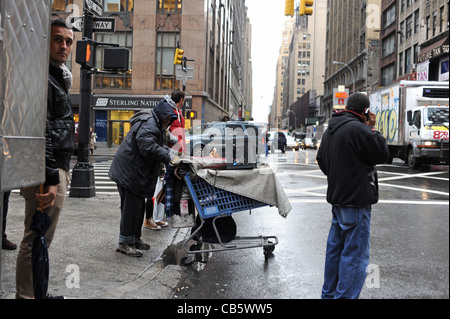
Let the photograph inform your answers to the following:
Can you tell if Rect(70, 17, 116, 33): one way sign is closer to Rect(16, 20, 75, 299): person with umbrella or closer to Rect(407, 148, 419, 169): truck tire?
Rect(16, 20, 75, 299): person with umbrella

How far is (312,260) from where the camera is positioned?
515 centimetres

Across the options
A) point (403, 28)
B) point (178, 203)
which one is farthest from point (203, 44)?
point (178, 203)

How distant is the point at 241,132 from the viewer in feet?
56.9

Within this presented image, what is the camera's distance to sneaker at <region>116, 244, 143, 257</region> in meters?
4.99

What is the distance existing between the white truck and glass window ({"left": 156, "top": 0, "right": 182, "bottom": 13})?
20.0 meters

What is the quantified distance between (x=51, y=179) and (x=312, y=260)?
3.36 meters

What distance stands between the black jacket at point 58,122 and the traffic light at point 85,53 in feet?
18.4

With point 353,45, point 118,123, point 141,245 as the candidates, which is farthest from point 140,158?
point 353,45

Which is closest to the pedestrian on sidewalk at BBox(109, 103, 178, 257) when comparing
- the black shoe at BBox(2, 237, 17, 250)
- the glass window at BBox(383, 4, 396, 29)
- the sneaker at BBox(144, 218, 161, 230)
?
the black shoe at BBox(2, 237, 17, 250)

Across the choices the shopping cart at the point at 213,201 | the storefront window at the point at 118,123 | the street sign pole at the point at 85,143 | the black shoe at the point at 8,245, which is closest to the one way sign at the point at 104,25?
the street sign pole at the point at 85,143

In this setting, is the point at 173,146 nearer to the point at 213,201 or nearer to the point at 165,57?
the point at 213,201

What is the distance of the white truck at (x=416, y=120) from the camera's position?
16.8 meters

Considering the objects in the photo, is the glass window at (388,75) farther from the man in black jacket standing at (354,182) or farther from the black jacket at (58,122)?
the black jacket at (58,122)

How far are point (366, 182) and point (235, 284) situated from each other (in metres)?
1.73
